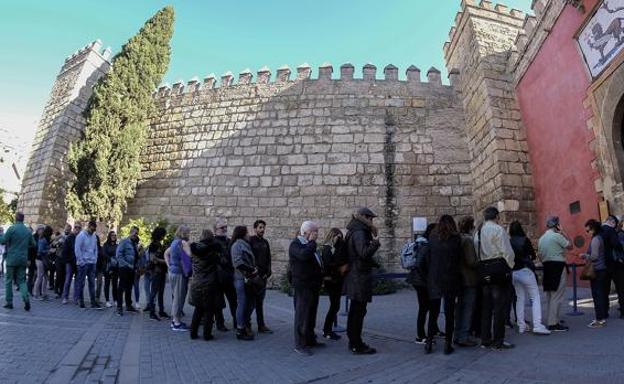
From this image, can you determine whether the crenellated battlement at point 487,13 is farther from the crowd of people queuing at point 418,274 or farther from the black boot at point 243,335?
the black boot at point 243,335

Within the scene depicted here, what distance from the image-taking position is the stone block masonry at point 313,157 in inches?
455

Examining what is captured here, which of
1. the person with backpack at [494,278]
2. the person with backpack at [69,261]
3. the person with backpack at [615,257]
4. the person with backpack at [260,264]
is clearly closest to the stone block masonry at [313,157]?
the person with backpack at [69,261]

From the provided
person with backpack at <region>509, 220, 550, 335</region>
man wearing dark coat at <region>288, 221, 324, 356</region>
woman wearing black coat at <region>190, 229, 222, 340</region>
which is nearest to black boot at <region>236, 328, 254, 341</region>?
woman wearing black coat at <region>190, 229, 222, 340</region>

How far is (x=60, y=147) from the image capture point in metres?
14.0

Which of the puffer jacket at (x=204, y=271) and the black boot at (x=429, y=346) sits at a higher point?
the puffer jacket at (x=204, y=271)

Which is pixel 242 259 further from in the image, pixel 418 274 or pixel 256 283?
pixel 418 274

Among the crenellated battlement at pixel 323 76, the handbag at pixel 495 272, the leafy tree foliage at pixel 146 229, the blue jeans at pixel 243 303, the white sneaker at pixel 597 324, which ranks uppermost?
the crenellated battlement at pixel 323 76

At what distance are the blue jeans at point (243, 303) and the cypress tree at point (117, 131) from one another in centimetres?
909

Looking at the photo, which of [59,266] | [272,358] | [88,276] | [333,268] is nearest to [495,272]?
[333,268]

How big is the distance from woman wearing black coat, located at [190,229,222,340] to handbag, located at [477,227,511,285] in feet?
10.5

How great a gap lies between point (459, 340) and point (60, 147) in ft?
47.5

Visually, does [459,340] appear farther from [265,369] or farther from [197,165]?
[197,165]

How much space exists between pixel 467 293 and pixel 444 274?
55 cm

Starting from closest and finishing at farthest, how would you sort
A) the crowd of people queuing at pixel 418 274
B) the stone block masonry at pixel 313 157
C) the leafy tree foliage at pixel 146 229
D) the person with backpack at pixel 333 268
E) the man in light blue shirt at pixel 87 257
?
the crowd of people queuing at pixel 418 274 < the person with backpack at pixel 333 268 < the man in light blue shirt at pixel 87 257 < the stone block masonry at pixel 313 157 < the leafy tree foliage at pixel 146 229
